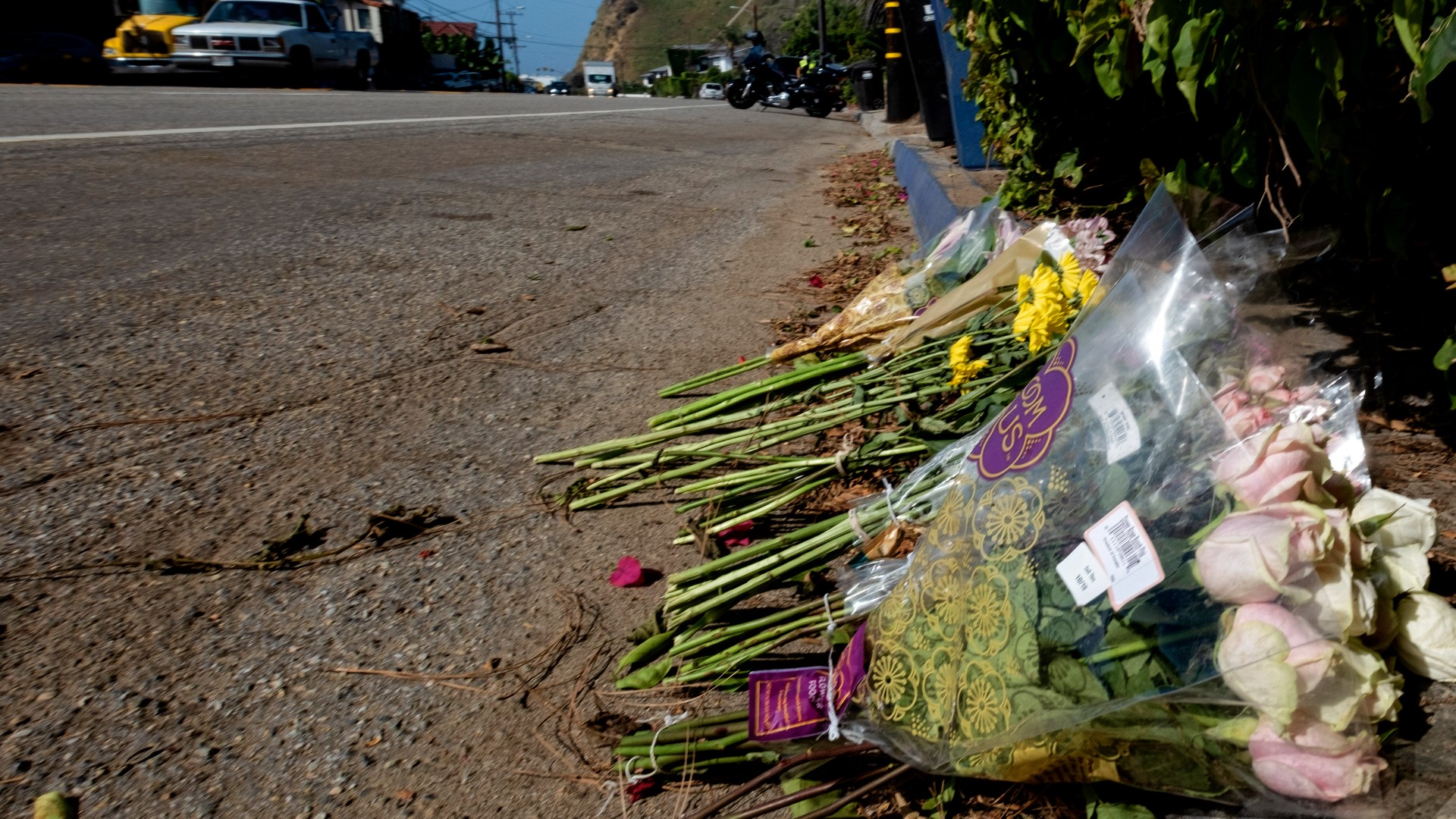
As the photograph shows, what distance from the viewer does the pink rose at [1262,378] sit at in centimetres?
143

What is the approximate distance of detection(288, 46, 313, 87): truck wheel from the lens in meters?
19.7

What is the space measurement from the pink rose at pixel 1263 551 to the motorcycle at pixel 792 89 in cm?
2246

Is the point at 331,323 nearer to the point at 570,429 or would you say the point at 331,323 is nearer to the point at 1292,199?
the point at 570,429

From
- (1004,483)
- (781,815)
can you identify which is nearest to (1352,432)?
(1004,483)

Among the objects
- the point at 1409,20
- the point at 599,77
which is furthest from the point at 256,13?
the point at 599,77

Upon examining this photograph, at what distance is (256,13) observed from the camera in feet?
65.9

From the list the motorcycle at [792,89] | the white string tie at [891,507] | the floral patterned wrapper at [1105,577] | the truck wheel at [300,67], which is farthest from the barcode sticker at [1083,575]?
the motorcycle at [792,89]

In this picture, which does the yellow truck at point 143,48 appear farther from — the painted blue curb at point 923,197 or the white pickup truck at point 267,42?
the painted blue curb at point 923,197

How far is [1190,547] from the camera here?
1.25 meters

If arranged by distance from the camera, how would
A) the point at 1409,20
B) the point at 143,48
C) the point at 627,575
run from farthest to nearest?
the point at 143,48 < the point at 627,575 < the point at 1409,20

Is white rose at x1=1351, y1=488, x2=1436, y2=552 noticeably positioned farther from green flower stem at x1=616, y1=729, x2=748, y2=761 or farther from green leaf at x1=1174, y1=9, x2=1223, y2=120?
green flower stem at x1=616, y1=729, x2=748, y2=761

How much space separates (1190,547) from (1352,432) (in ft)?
1.35

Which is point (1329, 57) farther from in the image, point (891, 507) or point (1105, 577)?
point (891, 507)

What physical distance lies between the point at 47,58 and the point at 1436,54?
83.8 feet
